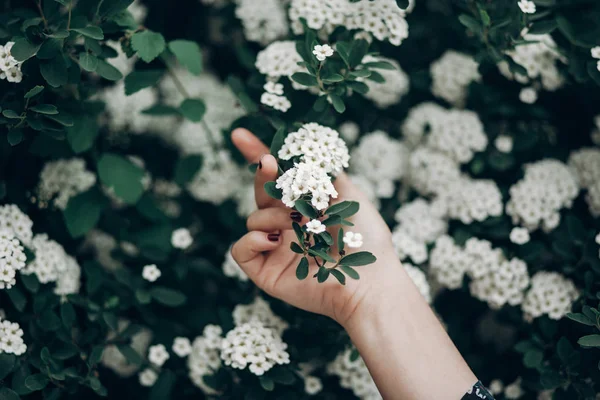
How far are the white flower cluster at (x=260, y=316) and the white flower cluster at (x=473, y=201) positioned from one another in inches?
36.0

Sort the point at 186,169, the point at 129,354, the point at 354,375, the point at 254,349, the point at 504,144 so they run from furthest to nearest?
the point at 186,169, the point at 504,144, the point at 354,375, the point at 129,354, the point at 254,349

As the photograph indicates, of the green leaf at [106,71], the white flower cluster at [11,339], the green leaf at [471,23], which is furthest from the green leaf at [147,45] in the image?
the green leaf at [471,23]

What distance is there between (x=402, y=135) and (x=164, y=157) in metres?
1.31

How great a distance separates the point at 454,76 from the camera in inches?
99.1

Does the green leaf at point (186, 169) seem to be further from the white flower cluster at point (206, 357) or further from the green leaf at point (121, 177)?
the white flower cluster at point (206, 357)

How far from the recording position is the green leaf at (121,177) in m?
2.21

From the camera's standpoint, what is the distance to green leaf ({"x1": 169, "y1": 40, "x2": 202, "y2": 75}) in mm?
2076

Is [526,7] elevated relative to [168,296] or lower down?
elevated

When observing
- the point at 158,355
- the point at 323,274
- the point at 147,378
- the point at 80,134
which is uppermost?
the point at 323,274

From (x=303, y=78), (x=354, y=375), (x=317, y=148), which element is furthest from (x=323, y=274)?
(x=354, y=375)

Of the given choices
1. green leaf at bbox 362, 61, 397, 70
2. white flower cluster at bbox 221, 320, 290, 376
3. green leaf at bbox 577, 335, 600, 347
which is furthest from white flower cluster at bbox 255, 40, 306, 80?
green leaf at bbox 577, 335, 600, 347

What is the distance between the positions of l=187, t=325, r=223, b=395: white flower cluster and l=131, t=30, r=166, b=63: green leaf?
1075 millimetres

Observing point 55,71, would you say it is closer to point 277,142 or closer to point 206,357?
point 277,142

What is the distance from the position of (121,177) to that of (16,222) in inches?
17.8
